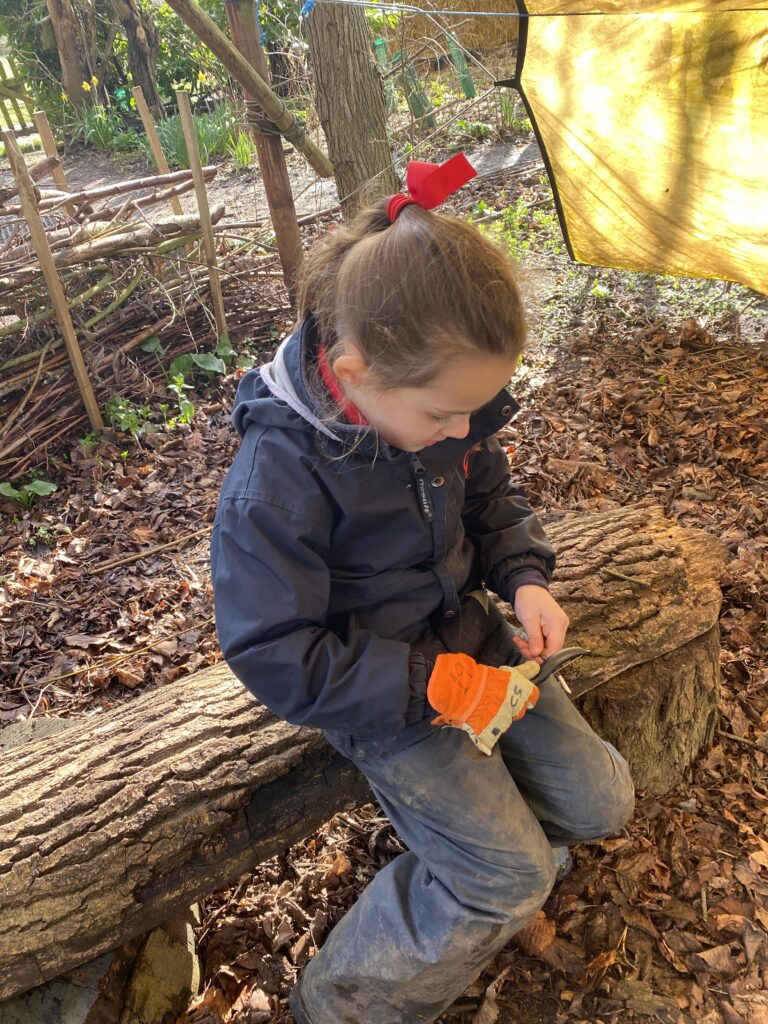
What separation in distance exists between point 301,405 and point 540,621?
0.79m

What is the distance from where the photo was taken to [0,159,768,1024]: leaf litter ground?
189cm

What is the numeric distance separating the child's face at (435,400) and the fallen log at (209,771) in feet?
2.71

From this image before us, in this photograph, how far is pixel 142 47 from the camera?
12.0m

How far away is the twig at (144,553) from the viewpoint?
11.5ft

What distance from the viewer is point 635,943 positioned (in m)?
1.93

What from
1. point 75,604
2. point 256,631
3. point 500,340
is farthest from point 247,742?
point 75,604

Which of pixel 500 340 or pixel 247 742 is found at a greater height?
pixel 500 340

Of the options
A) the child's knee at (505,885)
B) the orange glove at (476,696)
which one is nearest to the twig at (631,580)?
the orange glove at (476,696)

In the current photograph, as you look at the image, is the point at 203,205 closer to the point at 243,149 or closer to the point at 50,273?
the point at 50,273

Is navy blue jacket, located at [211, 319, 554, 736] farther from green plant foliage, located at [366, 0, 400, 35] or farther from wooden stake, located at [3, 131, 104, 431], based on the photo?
green plant foliage, located at [366, 0, 400, 35]

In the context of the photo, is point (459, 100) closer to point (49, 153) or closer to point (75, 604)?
point (49, 153)

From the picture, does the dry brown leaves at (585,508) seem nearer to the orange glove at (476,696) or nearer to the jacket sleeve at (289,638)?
the orange glove at (476,696)

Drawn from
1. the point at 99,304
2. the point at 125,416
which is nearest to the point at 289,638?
the point at 125,416

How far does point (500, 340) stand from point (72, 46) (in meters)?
14.0
